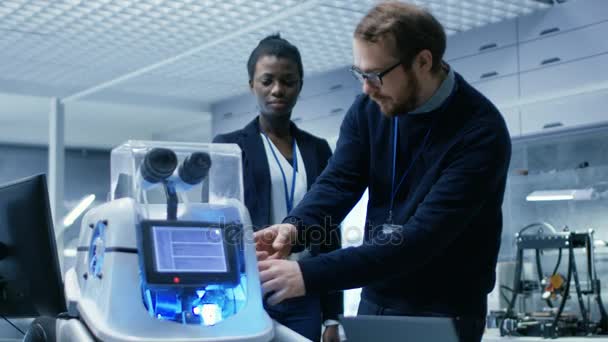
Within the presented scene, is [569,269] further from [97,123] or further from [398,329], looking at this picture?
[97,123]

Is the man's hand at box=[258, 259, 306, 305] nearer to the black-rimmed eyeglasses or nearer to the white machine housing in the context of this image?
the white machine housing

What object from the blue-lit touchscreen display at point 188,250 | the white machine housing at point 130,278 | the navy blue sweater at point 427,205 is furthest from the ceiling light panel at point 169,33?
the blue-lit touchscreen display at point 188,250

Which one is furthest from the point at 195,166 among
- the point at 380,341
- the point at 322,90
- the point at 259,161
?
the point at 322,90

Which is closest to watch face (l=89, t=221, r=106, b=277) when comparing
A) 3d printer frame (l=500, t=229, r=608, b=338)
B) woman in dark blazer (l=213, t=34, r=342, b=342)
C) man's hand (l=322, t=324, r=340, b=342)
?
man's hand (l=322, t=324, r=340, b=342)

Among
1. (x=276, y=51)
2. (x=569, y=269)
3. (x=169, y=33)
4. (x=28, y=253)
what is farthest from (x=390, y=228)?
(x=169, y=33)

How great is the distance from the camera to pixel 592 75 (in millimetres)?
3893

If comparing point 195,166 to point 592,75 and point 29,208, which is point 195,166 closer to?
point 29,208

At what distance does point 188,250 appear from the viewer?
3.68 feet

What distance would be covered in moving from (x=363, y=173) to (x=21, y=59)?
13.5 feet

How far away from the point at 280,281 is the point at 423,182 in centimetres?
42

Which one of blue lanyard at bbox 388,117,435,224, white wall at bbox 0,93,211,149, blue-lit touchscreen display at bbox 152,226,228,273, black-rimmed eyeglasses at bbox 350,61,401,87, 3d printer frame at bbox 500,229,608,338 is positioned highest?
white wall at bbox 0,93,211,149

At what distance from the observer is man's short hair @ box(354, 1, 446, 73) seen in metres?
1.48

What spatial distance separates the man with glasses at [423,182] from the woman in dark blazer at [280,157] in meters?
0.41

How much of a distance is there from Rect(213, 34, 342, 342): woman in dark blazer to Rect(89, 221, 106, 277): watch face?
2.71 ft
